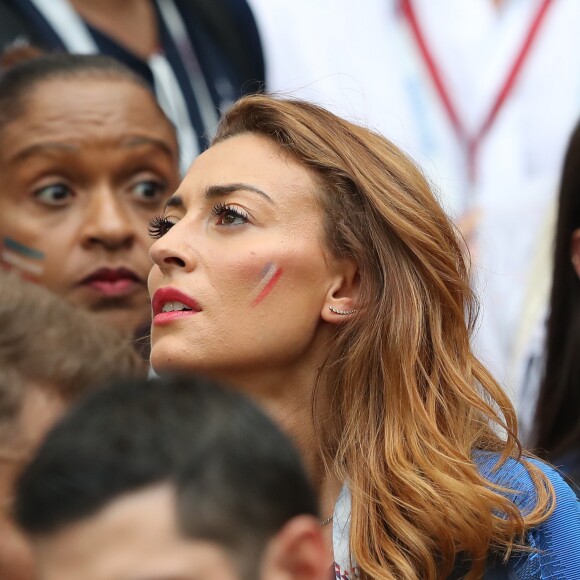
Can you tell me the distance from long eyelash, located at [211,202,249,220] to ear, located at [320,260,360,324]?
254 mm

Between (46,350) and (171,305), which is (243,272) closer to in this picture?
(171,305)

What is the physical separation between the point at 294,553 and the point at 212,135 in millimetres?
1904

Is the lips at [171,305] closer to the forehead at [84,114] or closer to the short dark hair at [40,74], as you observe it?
the forehead at [84,114]

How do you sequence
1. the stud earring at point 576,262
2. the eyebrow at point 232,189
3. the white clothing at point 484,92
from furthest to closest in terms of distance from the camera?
the white clothing at point 484,92
the stud earring at point 576,262
the eyebrow at point 232,189

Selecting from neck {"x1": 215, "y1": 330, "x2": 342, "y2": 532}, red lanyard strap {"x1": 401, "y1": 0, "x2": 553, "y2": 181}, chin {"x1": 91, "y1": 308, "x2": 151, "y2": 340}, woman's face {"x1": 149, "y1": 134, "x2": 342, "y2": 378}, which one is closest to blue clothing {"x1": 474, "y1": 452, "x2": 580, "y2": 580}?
neck {"x1": 215, "y1": 330, "x2": 342, "y2": 532}

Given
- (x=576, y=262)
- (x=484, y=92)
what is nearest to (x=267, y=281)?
(x=576, y=262)

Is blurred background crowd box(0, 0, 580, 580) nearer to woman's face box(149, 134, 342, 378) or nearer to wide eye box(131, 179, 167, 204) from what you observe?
wide eye box(131, 179, 167, 204)

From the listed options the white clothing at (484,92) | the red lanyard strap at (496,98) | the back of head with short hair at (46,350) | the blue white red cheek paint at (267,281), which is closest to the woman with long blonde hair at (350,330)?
the blue white red cheek paint at (267,281)

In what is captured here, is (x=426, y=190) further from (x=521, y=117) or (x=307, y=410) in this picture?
(x=521, y=117)

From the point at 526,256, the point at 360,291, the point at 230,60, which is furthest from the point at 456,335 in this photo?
the point at 526,256

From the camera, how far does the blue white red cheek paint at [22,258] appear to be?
134 inches

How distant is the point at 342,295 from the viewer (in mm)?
2729

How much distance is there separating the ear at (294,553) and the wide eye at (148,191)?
2.20 metres

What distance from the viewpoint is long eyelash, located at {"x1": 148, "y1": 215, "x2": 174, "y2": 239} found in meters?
2.85
